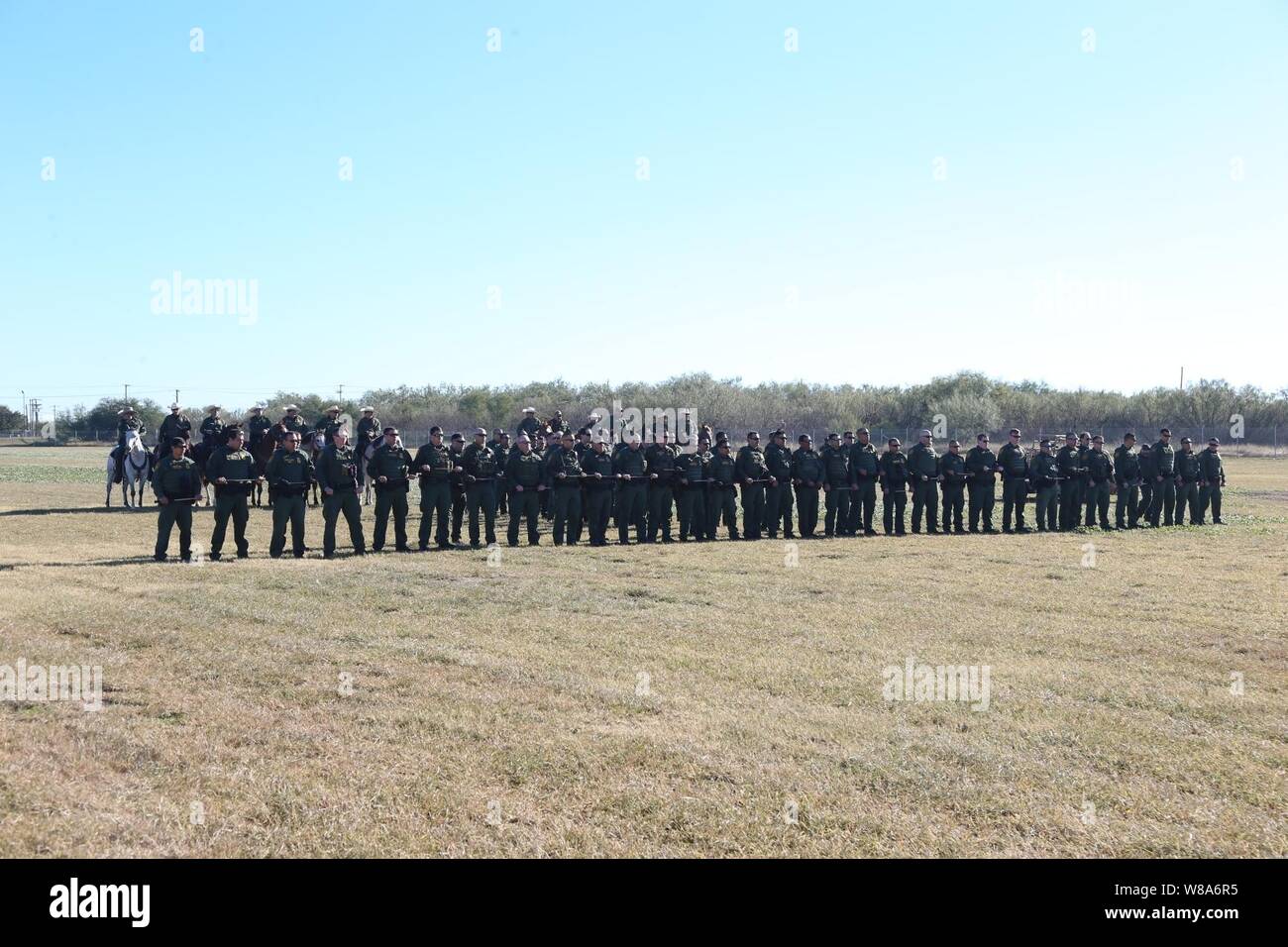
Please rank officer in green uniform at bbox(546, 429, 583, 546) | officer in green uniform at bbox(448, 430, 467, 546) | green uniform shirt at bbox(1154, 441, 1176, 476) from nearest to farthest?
officer in green uniform at bbox(448, 430, 467, 546) < officer in green uniform at bbox(546, 429, 583, 546) < green uniform shirt at bbox(1154, 441, 1176, 476)

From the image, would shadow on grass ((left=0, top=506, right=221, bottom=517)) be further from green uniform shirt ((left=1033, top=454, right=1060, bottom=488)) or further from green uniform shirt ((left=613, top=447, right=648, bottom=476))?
green uniform shirt ((left=1033, top=454, right=1060, bottom=488))

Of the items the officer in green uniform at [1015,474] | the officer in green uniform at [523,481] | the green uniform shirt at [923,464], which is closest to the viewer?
the officer in green uniform at [523,481]

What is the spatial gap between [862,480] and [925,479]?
121 centimetres

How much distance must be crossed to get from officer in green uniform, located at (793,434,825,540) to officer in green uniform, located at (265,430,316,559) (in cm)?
875

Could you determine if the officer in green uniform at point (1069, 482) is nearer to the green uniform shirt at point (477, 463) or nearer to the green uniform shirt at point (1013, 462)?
the green uniform shirt at point (1013, 462)

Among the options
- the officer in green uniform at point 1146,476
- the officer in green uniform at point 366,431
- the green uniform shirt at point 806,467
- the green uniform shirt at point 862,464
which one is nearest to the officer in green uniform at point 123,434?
the officer in green uniform at point 366,431

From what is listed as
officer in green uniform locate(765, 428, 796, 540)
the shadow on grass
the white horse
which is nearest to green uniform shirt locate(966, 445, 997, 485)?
officer in green uniform locate(765, 428, 796, 540)

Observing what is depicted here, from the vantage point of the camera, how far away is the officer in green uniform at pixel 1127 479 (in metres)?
23.2

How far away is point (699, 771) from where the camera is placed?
611 centimetres

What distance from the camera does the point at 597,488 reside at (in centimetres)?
1841

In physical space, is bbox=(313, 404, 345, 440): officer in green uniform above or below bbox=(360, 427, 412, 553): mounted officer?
above

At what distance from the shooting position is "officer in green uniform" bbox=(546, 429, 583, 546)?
18141mm

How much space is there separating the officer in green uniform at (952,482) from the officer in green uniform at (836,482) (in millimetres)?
2076

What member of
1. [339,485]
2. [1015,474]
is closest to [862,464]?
[1015,474]
